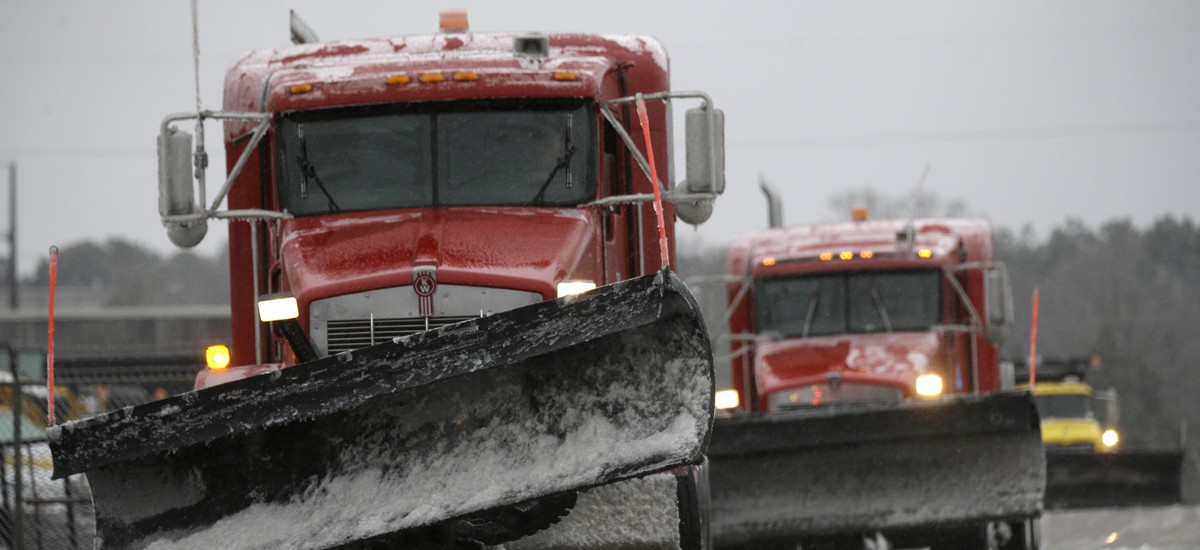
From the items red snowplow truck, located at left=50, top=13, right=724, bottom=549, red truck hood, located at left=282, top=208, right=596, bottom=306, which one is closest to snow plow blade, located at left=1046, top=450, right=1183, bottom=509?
red snowplow truck, located at left=50, top=13, right=724, bottom=549

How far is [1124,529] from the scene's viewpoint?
1619 cm

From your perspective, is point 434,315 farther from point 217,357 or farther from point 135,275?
point 135,275

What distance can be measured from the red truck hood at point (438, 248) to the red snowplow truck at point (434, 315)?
14 millimetres

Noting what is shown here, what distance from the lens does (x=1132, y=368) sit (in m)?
67.0

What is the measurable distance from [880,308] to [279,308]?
24.2ft

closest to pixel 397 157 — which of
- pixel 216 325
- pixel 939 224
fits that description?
pixel 939 224

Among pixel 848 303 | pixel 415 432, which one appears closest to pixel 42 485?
A: pixel 848 303

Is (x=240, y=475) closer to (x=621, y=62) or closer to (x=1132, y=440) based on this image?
(x=621, y=62)

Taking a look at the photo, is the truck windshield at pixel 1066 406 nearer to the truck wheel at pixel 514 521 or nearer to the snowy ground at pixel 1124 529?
the snowy ground at pixel 1124 529

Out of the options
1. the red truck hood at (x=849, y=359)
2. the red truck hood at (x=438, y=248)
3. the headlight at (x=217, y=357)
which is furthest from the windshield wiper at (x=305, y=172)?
the red truck hood at (x=849, y=359)

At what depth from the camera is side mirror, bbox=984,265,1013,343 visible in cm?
1341

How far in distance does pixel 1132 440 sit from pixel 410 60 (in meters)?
55.9

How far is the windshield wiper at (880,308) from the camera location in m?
14.0

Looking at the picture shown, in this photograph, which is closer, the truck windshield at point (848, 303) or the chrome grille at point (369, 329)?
the chrome grille at point (369, 329)
